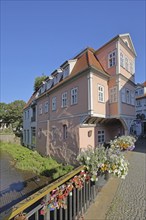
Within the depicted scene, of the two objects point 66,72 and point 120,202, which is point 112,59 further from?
point 120,202

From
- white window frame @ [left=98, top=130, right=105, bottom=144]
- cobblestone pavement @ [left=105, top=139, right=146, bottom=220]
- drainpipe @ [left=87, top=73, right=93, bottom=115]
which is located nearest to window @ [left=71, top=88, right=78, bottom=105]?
drainpipe @ [left=87, top=73, right=93, bottom=115]

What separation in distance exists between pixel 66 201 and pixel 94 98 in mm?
9217

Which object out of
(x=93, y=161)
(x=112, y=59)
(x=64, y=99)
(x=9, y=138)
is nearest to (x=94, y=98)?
(x=112, y=59)

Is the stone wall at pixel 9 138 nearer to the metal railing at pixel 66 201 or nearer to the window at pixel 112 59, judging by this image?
the window at pixel 112 59

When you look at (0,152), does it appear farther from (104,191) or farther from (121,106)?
(104,191)

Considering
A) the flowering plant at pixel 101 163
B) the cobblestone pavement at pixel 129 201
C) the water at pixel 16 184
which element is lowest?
the water at pixel 16 184

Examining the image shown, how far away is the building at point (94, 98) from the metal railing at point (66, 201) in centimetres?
774

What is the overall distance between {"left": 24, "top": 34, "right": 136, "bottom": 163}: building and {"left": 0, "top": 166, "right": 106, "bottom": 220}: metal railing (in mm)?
7737

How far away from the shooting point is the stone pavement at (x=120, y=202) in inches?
132

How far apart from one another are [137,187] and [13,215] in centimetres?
455

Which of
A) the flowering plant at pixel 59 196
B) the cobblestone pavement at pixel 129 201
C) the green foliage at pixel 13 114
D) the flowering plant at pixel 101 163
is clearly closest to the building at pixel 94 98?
the cobblestone pavement at pixel 129 201

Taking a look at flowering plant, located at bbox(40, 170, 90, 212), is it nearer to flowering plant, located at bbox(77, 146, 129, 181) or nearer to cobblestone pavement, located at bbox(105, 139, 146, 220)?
flowering plant, located at bbox(77, 146, 129, 181)

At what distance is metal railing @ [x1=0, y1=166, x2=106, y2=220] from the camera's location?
1.75 metres

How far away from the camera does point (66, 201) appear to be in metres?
2.64
